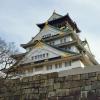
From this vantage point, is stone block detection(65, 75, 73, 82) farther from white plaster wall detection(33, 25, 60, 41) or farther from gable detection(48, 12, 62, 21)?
gable detection(48, 12, 62, 21)

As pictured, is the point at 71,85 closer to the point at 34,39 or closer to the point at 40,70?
the point at 40,70

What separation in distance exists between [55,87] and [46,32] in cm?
3386

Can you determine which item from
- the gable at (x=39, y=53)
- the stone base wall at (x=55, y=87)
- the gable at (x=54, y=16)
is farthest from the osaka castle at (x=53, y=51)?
the stone base wall at (x=55, y=87)

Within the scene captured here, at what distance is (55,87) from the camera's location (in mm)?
7746

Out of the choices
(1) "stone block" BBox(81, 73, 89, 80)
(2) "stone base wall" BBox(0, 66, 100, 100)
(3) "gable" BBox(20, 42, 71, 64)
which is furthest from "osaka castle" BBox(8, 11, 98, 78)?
(1) "stone block" BBox(81, 73, 89, 80)

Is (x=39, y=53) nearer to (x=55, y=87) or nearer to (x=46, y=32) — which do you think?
(x=46, y=32)

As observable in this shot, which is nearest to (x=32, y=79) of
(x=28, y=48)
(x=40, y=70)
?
(x=40, y=70)

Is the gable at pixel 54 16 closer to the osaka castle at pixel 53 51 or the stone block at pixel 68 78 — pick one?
the osaka castle at pixel 53 51

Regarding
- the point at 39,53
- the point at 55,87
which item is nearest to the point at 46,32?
the point at 39,53

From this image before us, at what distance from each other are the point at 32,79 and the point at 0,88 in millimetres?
1167

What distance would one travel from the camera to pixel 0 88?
8.86 metres

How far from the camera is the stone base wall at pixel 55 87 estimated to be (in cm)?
716

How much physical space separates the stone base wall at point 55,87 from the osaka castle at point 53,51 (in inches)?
901

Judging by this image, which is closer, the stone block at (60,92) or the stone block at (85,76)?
the stone block at (85,76)
